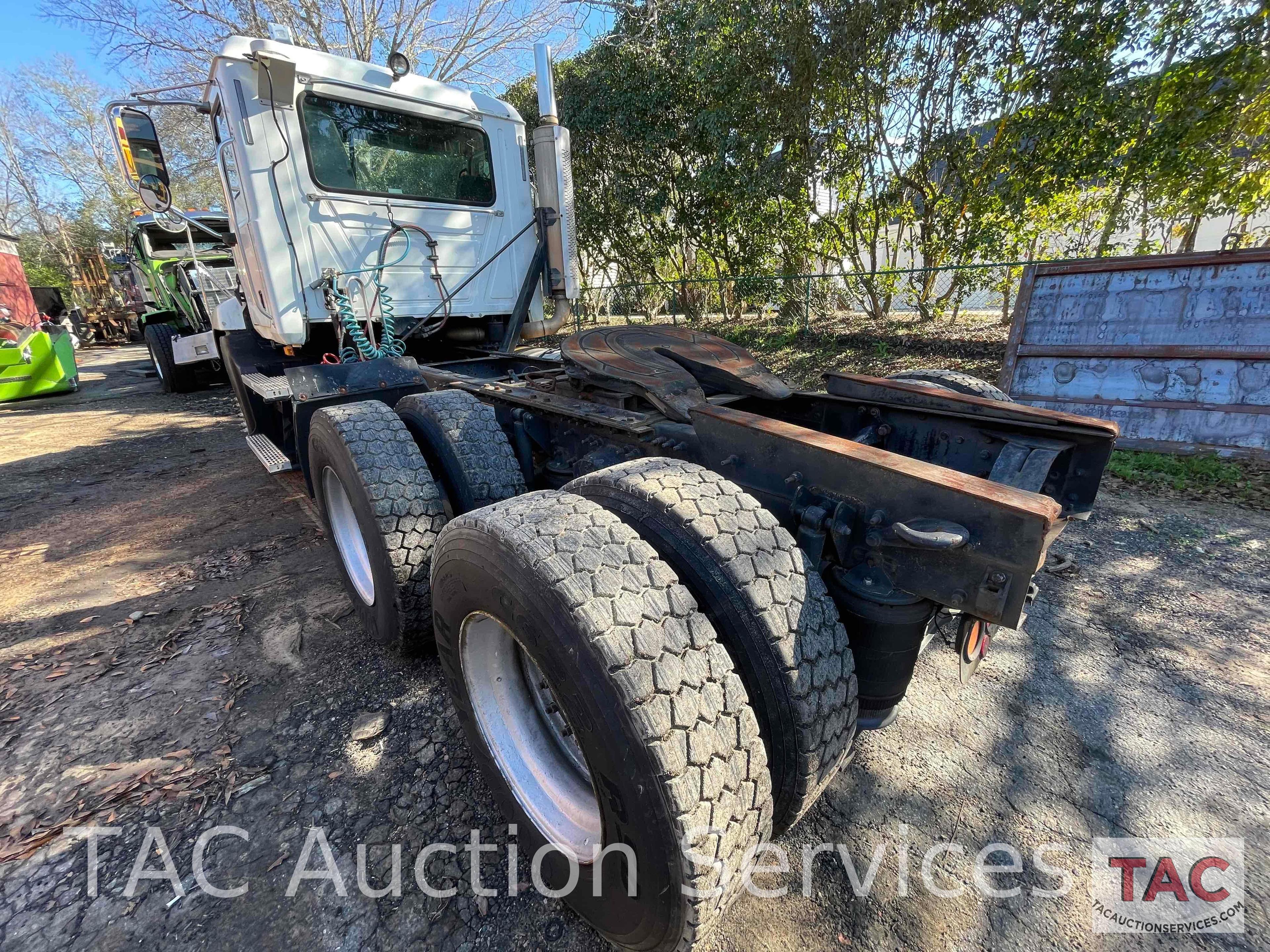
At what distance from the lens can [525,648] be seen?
143cm

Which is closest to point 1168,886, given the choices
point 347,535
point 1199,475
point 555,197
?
point 347,535

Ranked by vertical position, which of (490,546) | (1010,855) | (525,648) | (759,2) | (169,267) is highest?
(759,2)

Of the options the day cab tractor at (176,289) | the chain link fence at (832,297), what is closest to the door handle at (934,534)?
the chain link fence at (832,297)

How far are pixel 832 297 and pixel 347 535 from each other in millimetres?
9475

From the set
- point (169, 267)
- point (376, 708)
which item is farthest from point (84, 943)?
point (169, 267)

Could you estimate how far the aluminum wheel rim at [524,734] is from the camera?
172 cm

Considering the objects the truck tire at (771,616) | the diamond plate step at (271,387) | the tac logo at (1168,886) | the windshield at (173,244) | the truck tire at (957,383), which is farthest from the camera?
the windshield at (173,244)

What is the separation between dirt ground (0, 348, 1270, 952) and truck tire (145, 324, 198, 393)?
27.2 feet

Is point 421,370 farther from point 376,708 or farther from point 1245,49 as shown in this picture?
point 1245,49

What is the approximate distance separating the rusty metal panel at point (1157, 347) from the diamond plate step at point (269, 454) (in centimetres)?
643

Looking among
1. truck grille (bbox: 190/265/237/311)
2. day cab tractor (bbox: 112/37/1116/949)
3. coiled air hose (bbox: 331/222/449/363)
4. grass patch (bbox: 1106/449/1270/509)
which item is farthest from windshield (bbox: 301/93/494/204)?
grass patch (bbox: 1106/449/1270/509)

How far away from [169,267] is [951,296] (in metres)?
12.5

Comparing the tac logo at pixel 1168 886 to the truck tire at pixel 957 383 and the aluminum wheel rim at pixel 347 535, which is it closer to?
the truck tire at pixel 957 383

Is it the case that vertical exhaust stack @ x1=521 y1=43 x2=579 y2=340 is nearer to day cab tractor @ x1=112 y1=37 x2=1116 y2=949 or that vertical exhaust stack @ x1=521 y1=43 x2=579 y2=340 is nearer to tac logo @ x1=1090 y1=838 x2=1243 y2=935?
day cab tractor @ x1=112 y1=37 x2=1116 y2=949
